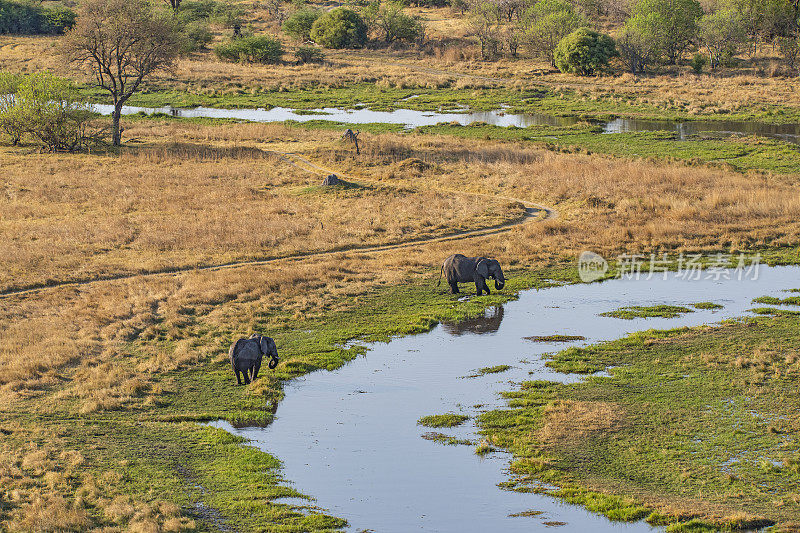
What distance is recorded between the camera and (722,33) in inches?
3093

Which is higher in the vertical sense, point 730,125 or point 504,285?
point 730,125

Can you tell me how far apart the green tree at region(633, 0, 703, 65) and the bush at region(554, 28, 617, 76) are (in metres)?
4.51

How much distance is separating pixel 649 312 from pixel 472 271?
5.39m

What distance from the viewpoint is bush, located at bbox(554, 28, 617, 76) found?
259ft

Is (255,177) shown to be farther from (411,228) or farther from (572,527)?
(572,527)

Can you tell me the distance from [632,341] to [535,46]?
233ft

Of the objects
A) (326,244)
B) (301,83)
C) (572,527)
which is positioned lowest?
(572,527)

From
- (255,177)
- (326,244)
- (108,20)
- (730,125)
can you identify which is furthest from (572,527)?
(730,125)

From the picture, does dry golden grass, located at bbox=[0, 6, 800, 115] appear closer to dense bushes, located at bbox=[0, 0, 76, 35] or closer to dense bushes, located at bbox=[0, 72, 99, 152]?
dense bushes, located at bbox=[0, 0, 76, 35]

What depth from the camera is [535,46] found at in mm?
89375

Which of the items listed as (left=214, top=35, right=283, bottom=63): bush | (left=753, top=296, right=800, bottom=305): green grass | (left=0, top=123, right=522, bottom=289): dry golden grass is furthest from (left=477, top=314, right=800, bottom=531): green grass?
(left=214, top=35, right=283, bottom=63): bush

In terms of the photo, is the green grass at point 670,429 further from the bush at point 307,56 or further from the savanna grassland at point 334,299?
the bush at point 307,56

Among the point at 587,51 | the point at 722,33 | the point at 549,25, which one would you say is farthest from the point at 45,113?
the point at 722,33

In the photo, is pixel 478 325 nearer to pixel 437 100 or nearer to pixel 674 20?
pixel 437 100
